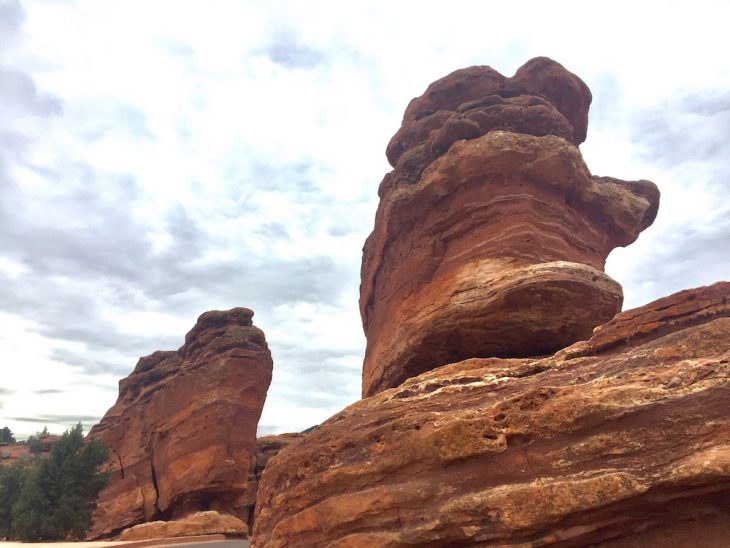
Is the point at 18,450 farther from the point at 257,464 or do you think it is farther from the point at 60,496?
the point at 257,464

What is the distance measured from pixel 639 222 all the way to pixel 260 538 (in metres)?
18.6

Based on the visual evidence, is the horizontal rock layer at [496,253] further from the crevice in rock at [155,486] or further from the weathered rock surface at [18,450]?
the weathered rock surface at [18,450]

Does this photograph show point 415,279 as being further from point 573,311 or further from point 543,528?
point 543,528

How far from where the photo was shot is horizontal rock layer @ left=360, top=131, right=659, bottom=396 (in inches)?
589

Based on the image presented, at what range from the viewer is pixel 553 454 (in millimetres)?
8352

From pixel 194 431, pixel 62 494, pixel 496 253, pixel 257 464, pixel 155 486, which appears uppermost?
pixel 496 253

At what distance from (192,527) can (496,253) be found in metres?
31.9

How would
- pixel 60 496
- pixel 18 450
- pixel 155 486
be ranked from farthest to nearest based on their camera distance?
pixel 18 450, pixel 155 486, pixel 60 496

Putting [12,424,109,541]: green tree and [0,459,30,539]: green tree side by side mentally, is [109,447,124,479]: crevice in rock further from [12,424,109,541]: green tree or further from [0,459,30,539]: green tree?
[0,459,30,539]: green tree

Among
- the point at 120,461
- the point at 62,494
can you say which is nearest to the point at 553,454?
the point at 62,494

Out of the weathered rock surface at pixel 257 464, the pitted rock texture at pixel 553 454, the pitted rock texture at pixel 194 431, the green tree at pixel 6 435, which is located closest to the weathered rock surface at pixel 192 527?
the pitted rock texture at pixel 194 431

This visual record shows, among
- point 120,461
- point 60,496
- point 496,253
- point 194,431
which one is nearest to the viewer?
point 496,253

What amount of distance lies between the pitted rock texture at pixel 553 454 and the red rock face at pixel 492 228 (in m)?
4.06

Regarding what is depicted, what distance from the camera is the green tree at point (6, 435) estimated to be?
115m
